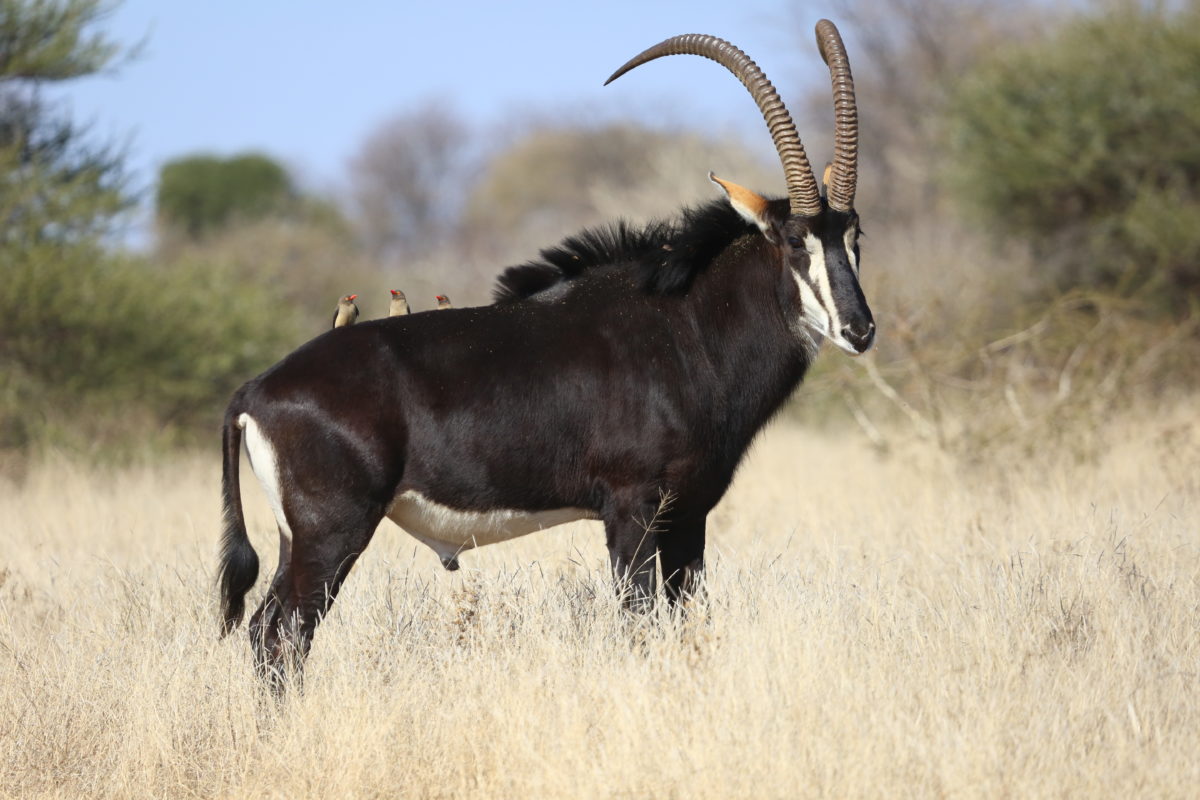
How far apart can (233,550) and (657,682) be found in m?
1.99

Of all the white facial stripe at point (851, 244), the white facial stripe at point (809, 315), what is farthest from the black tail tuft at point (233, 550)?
the white facial stripe at point (851, 244)

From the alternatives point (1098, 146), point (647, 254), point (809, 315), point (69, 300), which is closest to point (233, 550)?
point (647, 254)

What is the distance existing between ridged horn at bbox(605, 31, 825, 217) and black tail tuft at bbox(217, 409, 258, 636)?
8.17ft

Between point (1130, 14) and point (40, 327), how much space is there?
14892 millimetres

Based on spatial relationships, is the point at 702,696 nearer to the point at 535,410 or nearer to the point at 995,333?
the point at 535,410

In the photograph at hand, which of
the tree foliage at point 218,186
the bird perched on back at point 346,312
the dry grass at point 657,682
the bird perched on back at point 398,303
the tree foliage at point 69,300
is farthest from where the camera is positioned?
the tree foliage at point 218,186

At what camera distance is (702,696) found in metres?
4.97

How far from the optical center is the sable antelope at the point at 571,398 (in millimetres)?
5605

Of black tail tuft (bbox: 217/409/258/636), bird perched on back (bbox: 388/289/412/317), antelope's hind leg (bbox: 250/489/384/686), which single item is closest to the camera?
antelope's hind leg (bbox: 250/489/384/686)

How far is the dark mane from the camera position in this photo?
622 cm

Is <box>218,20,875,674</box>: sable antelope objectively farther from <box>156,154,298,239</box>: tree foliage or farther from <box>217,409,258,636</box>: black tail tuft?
<box>156,154,298,239</box>: tree foliage

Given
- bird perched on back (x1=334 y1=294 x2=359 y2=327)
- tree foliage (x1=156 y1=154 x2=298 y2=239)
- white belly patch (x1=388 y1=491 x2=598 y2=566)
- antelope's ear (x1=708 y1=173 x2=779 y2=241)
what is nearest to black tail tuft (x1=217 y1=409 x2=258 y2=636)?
white belly patch (x1=388 y1=491 x2=598 y2=566)

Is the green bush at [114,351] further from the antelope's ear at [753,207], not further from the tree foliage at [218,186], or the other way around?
the tree foliage at [218,186]

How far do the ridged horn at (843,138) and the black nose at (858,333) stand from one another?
67cm
